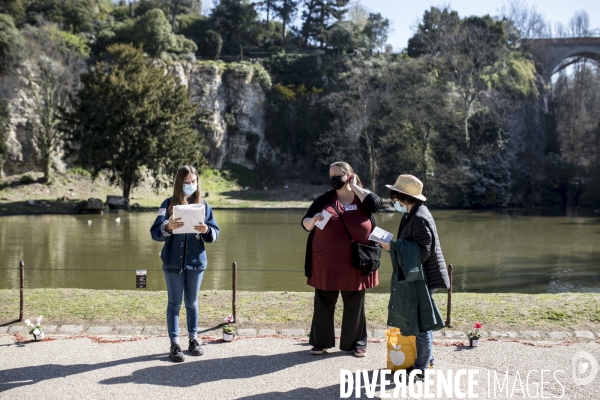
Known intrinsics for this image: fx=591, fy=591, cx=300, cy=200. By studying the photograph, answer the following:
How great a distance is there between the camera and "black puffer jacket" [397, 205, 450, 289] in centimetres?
509

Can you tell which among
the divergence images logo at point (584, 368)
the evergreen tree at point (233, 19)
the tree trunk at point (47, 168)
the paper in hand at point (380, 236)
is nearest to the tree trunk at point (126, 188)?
the tree trunk at point (47, 168)

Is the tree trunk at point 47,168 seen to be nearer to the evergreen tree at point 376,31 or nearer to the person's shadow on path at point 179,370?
the evergreen tree at point 376,31

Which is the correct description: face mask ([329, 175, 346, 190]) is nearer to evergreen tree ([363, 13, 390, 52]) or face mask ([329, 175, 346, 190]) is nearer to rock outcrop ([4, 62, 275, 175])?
rock outcrop ([4, 62, 275, 175])

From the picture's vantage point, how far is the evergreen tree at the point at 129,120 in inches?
1086

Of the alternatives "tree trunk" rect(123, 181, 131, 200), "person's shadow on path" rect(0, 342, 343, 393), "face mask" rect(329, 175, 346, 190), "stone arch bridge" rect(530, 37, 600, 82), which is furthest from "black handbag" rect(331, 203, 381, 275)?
"stone arch bridge" rect(530, 37, 600, 82)

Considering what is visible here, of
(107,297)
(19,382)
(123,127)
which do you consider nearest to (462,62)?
(123,127)

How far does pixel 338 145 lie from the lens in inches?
1614

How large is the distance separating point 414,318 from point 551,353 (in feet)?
5.61

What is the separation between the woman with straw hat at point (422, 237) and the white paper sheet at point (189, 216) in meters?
1.73

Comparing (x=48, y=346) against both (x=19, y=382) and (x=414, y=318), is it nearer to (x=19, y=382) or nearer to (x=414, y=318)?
(x=19, y=382)

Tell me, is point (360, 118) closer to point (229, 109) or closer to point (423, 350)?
point (229, 109)

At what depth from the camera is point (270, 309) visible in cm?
757

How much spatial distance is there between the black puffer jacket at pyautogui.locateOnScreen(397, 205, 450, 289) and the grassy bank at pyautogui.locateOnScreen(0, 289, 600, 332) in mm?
1867

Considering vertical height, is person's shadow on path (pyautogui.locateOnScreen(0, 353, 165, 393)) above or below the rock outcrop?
below
